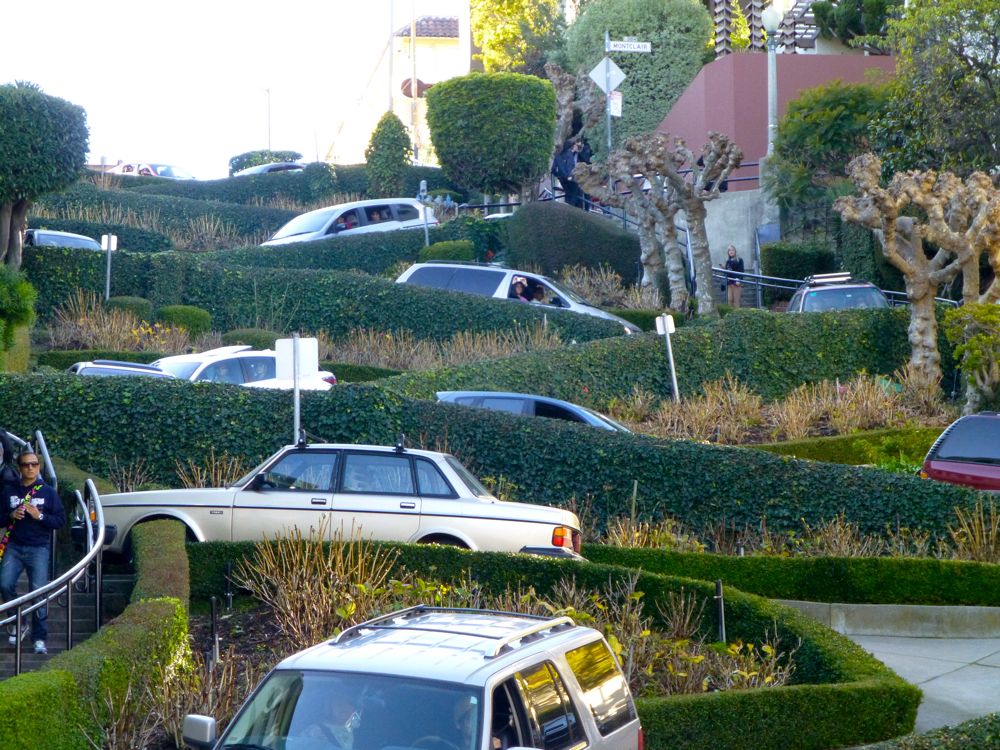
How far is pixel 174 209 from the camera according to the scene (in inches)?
1657

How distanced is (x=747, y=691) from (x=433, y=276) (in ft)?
66.9

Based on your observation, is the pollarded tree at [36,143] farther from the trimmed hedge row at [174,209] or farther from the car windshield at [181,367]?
the trimmed hedge row at [174,209]

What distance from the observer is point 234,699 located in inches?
341

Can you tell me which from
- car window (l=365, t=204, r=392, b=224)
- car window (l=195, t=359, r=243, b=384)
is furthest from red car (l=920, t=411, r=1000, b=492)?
car window (l=365, t=204, r=392, b=224)

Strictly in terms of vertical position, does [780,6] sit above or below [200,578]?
above

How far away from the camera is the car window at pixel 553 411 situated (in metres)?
18.2

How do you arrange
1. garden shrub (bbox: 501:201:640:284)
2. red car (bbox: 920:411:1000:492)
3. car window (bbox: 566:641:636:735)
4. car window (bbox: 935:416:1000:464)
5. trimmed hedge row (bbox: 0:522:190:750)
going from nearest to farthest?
car window (bbox: 566:641:636:735) < trimmed hedge row (bbox: 0:522:190:750) < red car (bbox: 920:411:1000:492) < car window (bbox: 935:416:1000:464) < garden shrub (bbox: 501:201:640:284)

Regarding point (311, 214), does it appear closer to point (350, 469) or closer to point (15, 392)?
point (15, 392)

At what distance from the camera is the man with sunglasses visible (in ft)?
36.1

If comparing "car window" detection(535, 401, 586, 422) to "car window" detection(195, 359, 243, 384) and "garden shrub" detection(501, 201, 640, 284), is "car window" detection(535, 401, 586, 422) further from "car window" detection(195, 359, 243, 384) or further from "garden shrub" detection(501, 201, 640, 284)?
"garden shrub" detection(501, 201, 640, 284)

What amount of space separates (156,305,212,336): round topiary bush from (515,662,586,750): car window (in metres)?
22.1

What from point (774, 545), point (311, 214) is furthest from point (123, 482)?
point (311, 214)

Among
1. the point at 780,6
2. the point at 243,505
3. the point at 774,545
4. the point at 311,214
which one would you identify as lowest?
the point at 774,545

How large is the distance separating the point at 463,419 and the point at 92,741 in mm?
9534
